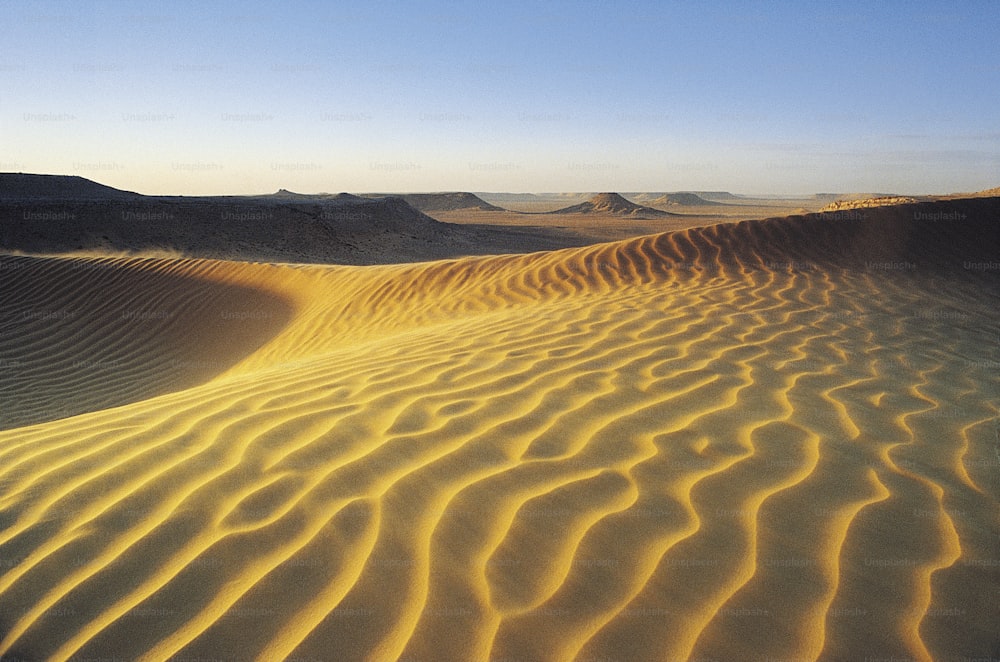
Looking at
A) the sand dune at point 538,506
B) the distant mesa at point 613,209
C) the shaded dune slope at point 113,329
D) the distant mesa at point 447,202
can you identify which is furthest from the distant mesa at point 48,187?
the distant mesa at point 613,209

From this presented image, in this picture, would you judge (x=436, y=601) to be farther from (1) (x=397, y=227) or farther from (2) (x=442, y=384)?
(1) (x=397, y=227)

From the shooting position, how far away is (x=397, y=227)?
87.3ft

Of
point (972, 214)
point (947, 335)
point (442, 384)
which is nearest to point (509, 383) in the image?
point (442, 384)

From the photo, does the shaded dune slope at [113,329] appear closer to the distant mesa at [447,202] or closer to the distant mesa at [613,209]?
the distant mesa at [613,209]

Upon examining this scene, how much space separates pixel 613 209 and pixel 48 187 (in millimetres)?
49127

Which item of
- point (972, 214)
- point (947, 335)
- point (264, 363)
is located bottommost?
point (264, 363)

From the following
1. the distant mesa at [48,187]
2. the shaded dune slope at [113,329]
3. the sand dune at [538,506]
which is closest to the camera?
the sand dune at [538,506]

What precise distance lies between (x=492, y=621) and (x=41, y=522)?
151 centimetres

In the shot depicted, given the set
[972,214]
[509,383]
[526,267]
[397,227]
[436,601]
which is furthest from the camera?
[397,227]

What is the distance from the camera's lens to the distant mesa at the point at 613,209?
6119 centimetres

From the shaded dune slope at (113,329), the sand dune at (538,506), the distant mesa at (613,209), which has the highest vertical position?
the distant mesa at (613,209)

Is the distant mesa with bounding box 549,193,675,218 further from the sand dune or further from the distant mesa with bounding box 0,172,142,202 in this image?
the sand dune

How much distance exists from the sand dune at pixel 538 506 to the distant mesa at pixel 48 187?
33.5 metres

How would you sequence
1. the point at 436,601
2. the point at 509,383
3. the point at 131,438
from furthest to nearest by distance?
the point at 509,383
the point at 131,438
the point at 436,601
